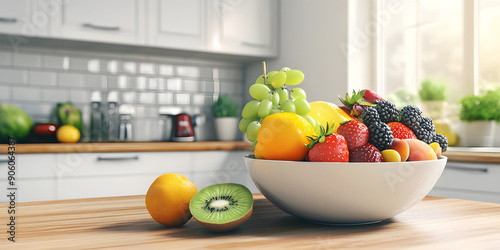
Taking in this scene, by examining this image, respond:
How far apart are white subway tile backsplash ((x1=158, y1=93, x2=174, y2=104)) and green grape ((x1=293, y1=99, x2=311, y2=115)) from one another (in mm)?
2636

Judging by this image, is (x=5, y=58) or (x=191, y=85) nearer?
(x=5, y=58)

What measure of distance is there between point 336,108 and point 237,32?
2.47 meters

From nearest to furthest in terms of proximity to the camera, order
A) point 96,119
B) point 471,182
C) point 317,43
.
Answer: point 471,182
point 317,43
point 96,119

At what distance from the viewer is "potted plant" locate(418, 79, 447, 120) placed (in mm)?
2396

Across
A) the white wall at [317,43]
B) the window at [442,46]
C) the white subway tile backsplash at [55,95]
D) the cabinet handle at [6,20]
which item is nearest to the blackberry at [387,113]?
the window at [442,46]

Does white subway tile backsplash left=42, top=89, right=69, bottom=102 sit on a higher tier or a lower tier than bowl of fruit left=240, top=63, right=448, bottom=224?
higher

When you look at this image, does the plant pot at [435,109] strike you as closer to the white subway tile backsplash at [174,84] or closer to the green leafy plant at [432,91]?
the green leafy plant at [432,91]

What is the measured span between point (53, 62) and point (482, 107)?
267 centimetres

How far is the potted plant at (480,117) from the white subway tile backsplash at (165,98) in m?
2.03

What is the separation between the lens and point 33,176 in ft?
7.29

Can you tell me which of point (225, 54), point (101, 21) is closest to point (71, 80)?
point (101, 21)

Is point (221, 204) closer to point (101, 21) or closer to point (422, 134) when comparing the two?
point (422, 134)

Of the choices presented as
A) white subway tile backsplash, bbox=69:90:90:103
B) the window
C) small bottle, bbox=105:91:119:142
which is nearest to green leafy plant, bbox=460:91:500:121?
the window

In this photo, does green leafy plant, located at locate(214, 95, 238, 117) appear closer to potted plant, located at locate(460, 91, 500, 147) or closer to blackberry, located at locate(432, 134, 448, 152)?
potted plant, located at locate(460, 91, 500, 147)
